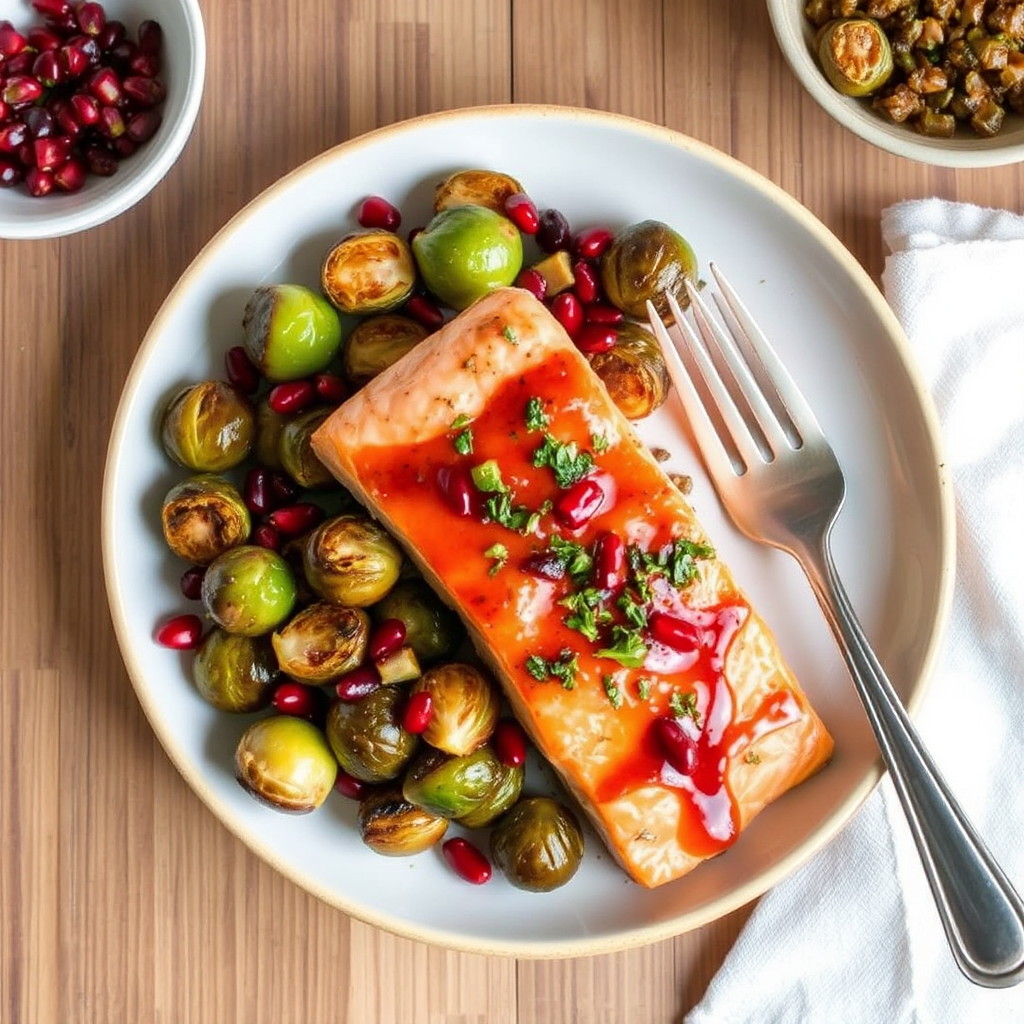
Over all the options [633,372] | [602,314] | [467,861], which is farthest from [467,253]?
[467,861]

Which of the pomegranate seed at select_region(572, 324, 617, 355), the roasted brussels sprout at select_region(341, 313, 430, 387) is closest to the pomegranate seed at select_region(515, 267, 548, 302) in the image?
the pomegranate seed at select_region(572, 324, 617, 355)

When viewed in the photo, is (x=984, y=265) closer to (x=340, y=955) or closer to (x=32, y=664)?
(x=340, y=955)

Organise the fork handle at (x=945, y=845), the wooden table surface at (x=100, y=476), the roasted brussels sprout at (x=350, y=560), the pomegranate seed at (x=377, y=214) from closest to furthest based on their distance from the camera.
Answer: the fork handle at (x=945, y=845), the roasted brussels sprout at (x=350, y=560), the pomegranate seed at (x=377, y=214), the wooden table surface at (x=100, y=476)

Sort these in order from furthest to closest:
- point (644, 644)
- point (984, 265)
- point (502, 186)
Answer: point (984, 265), point (502, 186), point (644, 644)

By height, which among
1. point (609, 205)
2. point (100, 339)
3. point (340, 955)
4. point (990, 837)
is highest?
point (609, 205)

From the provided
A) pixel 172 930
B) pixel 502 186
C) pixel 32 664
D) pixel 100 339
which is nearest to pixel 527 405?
pixel 502 186

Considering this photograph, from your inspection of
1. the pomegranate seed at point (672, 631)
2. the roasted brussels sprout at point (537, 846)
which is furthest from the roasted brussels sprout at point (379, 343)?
the roasted brussels sprout at point (537, 846)

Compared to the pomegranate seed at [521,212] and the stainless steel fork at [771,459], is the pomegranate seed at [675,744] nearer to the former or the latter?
the stainless steel fork at [771,459]
